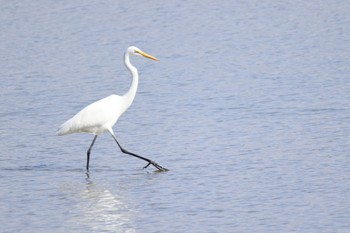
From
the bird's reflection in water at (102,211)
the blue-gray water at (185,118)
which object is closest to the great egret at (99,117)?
the blue-gray water at (185,118)

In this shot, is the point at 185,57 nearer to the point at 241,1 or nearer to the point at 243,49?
the point at 243,49

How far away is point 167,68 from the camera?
17.7 metres

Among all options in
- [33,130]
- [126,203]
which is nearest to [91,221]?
[126,203]

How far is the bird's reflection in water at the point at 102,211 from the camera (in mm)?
8853

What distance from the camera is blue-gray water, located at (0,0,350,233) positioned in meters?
9.35

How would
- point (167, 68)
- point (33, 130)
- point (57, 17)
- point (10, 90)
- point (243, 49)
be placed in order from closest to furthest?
point (33, 130) → point (10, 90) → point (167, 68) → point (243, 49) → point (57, 17)

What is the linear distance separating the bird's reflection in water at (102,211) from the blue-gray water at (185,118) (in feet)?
0.07

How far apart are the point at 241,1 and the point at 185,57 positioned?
21.0 ft

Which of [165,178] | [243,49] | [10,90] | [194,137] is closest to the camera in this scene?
[165,178]

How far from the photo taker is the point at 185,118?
45.4 ft

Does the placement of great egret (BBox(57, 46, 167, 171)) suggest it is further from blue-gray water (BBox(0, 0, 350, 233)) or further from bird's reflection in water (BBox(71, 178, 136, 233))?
bird's reflection in water (BBox(71, 178, 136, 233))

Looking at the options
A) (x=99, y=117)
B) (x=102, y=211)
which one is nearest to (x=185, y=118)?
(x=99, y=117)

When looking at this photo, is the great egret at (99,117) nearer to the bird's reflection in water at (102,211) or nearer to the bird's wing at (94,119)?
the bird's wing at (94,119)

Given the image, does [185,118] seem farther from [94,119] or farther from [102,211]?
[102,211]
